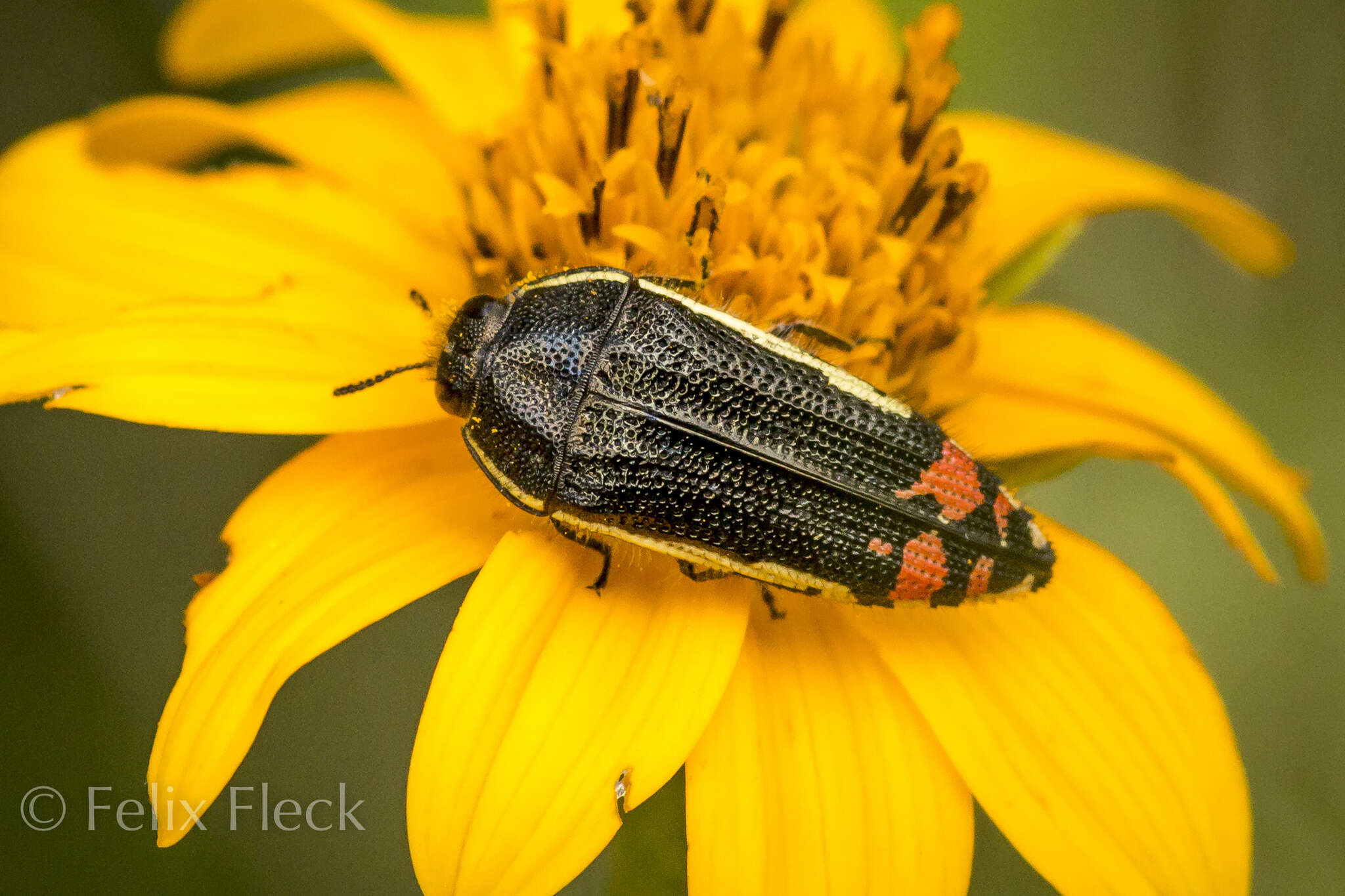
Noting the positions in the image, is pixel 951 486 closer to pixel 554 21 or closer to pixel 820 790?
pixel 820 790

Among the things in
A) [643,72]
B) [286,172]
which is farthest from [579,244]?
[286,172]

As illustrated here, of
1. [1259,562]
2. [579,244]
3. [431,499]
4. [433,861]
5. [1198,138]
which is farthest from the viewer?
[1198,138]

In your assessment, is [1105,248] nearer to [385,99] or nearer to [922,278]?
[922,278]

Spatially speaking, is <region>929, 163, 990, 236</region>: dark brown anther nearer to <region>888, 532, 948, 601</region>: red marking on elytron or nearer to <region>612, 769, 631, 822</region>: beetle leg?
<region>888, 532, 948, 601</region>: red marking on elytron

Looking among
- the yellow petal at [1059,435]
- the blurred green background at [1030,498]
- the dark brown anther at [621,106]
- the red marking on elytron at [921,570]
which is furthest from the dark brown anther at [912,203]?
the blurred green background at [1030,498]

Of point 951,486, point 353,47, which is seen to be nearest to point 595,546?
point 951,486

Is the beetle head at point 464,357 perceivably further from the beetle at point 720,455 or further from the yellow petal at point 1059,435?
the yellow petal at point 1059,435

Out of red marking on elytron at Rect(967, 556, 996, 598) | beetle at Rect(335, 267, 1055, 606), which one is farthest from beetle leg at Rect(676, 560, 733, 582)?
red marking on elytron at Rect(967, 556, 996, 598)
